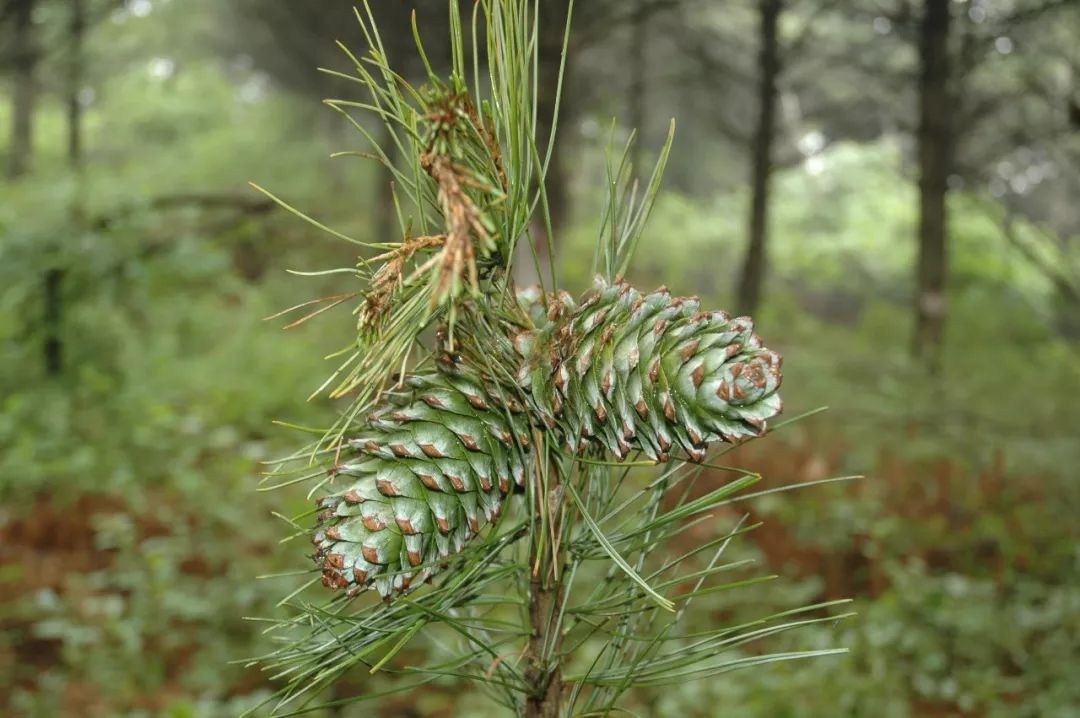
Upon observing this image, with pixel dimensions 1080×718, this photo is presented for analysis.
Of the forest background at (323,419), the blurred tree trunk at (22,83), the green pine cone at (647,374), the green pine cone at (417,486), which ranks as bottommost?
the forest background at (323,419)

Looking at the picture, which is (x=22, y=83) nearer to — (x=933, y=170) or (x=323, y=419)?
(x=323, y=419)

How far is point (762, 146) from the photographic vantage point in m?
9.71

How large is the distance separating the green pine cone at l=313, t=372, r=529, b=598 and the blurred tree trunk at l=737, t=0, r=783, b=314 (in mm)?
9688

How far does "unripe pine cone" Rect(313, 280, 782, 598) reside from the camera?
65cm

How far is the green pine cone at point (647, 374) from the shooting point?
0.65 m

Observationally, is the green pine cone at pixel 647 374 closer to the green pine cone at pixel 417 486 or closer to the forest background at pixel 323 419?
the green pine cone at pixel 417 486

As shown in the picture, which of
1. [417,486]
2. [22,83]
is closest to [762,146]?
[417,486]

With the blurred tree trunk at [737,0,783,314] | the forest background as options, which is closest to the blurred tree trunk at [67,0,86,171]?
the forest background

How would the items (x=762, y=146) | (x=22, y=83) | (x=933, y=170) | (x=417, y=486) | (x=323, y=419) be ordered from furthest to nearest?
(x=22, y=83), (x=762, y=146), (x=933, y=170), (x=323, y=419), (x=417, y=486)

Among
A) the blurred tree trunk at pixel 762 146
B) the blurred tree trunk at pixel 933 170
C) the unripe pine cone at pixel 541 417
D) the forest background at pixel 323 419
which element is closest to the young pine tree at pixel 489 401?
the unripe pine cone at pixel 541 417

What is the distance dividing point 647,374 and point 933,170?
27.9 ft

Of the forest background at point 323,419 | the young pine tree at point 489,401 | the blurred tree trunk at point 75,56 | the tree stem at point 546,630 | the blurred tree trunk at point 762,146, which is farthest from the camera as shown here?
the blurred tree trunk at point 75,56

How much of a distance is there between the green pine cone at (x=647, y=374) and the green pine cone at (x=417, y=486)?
0.19 ft

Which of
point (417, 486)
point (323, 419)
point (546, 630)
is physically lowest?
point (323, 419)
